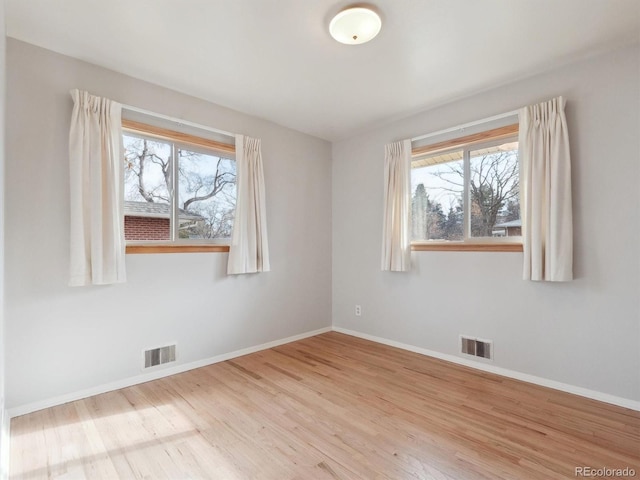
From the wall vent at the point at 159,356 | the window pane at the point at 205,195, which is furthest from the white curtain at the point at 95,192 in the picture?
the wall vent at the point at 159,356

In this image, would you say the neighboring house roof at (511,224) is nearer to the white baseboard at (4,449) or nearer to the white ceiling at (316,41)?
the white ceiling at (316,41)

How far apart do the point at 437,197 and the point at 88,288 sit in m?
3.22

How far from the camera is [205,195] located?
10.5 ft

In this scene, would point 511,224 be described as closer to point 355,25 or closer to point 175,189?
point 355,25

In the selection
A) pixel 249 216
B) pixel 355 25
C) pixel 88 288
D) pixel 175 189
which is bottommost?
pixel 88 288

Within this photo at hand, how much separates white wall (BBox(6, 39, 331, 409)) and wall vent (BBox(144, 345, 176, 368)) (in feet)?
0.19

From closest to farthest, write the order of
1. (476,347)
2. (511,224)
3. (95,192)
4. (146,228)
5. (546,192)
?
(95,192), (546,192), (146,228), (511,224), (476,347)

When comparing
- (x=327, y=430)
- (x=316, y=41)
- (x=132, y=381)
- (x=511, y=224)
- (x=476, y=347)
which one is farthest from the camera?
(x=476, y=347)

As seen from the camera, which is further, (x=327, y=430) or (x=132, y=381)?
(x=132, y=381)

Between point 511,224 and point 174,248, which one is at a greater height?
point 511,224

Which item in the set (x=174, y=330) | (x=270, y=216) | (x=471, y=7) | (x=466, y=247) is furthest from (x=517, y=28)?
(x=174, y=330)

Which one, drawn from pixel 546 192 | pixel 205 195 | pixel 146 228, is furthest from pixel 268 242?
pixel 546 192

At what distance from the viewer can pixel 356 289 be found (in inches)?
159

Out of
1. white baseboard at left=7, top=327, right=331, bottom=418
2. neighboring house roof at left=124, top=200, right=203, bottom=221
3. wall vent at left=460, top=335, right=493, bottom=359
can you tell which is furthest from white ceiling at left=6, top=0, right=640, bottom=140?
white baseboard at left=7, top=327, right=331, bottom=418
